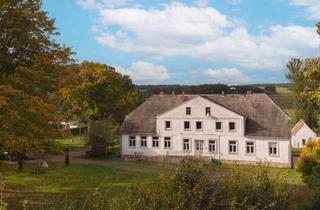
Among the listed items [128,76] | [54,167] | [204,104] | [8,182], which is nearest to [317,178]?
[8,182]

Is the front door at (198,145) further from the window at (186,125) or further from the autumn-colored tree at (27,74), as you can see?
the autumn-colored tree at (27,74)

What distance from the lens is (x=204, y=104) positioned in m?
55.1

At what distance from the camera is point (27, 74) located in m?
22.4

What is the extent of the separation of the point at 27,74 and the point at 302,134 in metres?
70.9

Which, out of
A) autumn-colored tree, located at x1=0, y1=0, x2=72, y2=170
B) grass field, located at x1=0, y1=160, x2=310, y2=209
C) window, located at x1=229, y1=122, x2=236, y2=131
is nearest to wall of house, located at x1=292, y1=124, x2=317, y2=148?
window, located at x1=229, y1=122, x2=236, y2=131

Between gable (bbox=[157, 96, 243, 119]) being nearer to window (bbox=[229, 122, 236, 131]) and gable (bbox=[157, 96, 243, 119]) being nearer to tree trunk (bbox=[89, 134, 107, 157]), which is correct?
window (bbox=[229, 122, 236, 131])

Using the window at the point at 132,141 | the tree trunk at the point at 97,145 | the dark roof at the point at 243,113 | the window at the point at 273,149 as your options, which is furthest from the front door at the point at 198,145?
the tree trunk at the point at 97,145

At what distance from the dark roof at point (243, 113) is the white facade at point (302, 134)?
3038 cm

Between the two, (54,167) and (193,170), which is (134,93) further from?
(193,170)

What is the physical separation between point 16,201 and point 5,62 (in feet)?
26.3

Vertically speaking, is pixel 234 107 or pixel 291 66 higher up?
pixel 291 66

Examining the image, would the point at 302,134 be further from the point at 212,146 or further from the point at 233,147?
the point at 212,146

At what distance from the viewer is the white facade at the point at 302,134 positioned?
8354 cm

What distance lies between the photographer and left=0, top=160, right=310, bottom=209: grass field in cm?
2588
